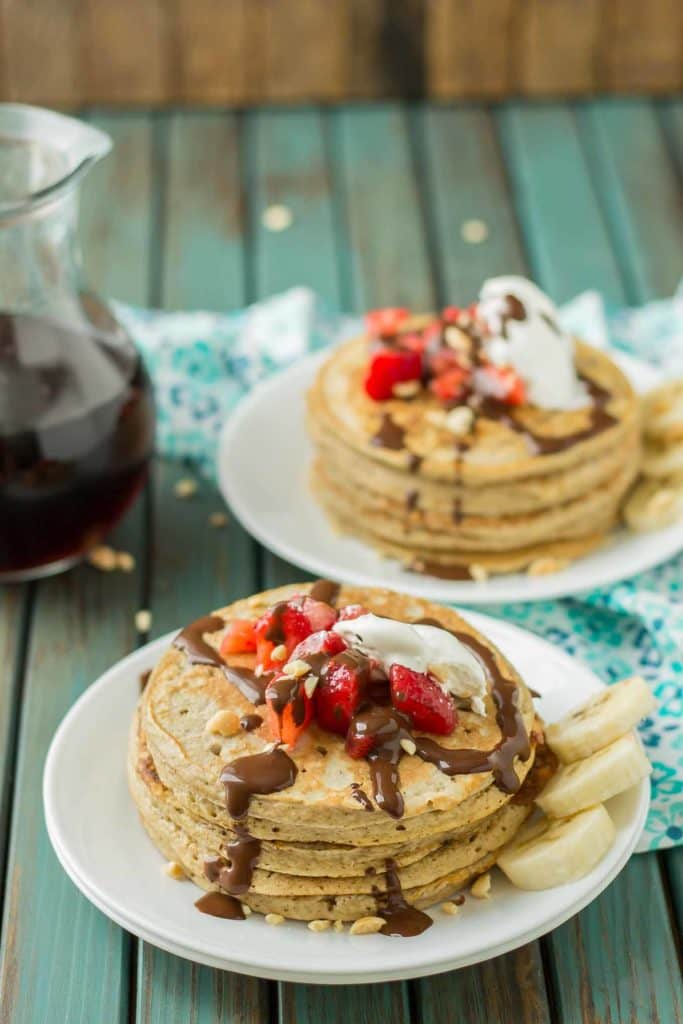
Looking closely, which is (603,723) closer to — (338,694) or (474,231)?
(338,694)

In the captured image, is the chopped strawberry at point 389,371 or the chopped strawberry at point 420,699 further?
the chopped strawberry at point 389,371

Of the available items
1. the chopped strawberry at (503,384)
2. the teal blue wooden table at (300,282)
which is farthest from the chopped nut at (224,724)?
the chopped strawberry at (503,384)

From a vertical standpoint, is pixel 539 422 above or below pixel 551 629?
above

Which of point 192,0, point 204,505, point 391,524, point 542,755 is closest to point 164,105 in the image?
point 192,0

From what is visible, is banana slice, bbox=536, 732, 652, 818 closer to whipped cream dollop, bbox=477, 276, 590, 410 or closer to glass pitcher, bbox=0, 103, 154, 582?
whipped cream dollop, bbox=477, 276, 590, 410

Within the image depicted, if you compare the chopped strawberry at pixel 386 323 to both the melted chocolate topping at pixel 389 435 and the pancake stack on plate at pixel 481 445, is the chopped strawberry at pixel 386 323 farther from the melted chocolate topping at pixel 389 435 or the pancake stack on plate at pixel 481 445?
the melted chocolate topping at pixel 389 435

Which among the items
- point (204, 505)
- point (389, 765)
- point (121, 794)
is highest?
point (389, 765)

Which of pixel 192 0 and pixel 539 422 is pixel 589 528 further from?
pixel 192 0
